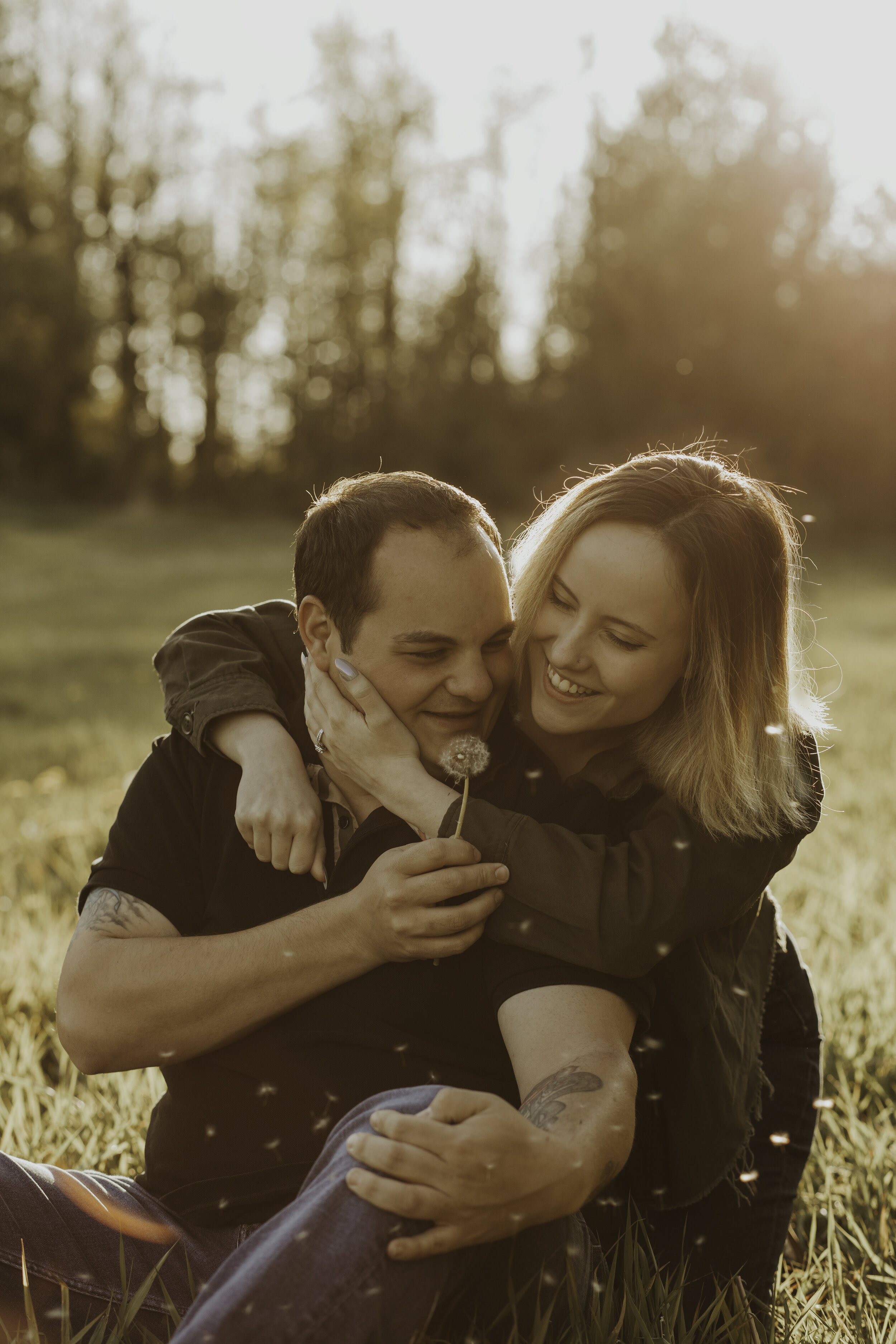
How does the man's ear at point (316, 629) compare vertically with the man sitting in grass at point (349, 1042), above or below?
above

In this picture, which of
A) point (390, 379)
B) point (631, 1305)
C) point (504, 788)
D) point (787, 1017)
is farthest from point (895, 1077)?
point (390, 379)

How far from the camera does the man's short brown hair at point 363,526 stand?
2.44 meters

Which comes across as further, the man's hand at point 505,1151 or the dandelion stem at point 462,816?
the dandelion stem at point 462,816

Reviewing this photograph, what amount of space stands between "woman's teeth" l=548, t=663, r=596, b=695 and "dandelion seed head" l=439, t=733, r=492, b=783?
26 cm

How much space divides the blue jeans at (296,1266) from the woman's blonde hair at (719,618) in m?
0.94

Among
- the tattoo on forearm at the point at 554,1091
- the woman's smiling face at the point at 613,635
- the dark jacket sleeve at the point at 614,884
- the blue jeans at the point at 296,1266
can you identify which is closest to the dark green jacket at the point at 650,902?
the dark jacket sleeve at the point at 614,884

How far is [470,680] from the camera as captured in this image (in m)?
2.41

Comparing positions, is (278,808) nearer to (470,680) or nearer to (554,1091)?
(470,680)

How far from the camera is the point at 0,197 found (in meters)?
32.8

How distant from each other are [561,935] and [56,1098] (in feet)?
6.52

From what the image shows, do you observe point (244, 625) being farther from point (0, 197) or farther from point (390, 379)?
point (0, 197)

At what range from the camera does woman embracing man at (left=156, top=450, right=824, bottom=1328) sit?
2219 millimetres

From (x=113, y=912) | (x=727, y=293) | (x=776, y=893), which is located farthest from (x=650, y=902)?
(x=727, y=293)

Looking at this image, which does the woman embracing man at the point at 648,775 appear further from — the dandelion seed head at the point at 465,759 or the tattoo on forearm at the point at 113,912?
the tattoo on forearm at the point at 113,912
